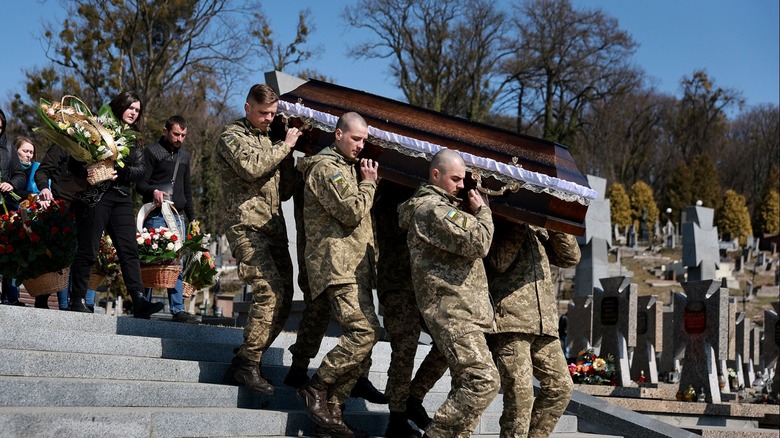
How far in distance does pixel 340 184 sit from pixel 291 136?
71 centimetres

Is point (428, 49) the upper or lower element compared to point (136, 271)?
upper

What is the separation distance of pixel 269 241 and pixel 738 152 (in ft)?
249

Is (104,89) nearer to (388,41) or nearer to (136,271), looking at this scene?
(388,41)

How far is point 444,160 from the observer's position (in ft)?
17.6

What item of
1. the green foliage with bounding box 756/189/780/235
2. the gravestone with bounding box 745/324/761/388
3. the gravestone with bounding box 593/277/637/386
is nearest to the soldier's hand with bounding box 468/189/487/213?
the gravestone with bounding box 593/277/637/386

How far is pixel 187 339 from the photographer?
6910 millimetres

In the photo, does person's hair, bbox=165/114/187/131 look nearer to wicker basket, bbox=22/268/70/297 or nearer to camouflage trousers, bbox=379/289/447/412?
wicker basket, bbox=22/268/70/297

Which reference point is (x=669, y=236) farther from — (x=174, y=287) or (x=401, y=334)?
(x=401, y=334)

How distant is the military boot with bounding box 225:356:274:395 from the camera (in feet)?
18.9

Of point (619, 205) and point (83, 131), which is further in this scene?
point (619, 205)

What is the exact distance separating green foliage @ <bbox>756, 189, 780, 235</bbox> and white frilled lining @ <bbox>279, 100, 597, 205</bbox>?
66.8m

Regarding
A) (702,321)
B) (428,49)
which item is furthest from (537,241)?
(428,49)

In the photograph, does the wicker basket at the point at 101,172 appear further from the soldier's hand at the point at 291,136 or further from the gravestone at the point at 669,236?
the gravestone at the point at 669,236

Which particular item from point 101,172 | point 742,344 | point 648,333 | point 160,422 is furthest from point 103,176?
point 742,344
